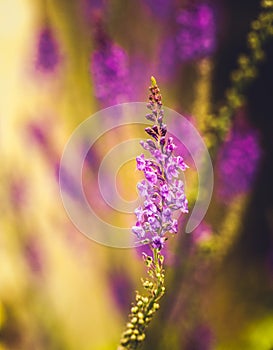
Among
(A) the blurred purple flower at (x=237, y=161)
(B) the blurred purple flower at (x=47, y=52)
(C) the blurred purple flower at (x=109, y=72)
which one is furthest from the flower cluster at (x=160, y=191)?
(B) the blurred purple flower at (x=47, y=52)

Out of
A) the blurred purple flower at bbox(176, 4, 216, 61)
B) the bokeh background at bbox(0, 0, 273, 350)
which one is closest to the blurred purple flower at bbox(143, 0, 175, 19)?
the bokeh background at bbox(0, 0, 273, 350)

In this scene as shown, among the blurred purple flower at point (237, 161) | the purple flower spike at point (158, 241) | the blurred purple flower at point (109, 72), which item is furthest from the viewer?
the blurred purple flower at point (237, 161)

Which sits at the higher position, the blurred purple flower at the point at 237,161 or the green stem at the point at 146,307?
the blurred purple flower at the point at 237,161

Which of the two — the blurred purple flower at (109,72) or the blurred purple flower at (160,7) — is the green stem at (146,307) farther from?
the blurred purple flower at (160,7)

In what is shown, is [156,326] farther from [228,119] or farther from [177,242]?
[228,119]

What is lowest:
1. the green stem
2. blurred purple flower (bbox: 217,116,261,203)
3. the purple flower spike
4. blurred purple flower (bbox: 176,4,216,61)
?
the green stem

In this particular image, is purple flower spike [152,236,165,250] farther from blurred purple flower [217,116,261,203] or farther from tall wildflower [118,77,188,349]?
blurred purple flower [217,116,261,203]

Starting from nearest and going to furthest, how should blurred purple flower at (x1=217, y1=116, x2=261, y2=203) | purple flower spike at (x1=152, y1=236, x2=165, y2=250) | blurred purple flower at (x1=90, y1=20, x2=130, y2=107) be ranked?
purple flower spike at (x1=152, y1=236, x2=165, y2=250)
blurred purple flower at (x1=90, y1=20, x2=130, y2=107)
blurred purple flower at (x1=217, y1=116, x2=261, y2=203)
